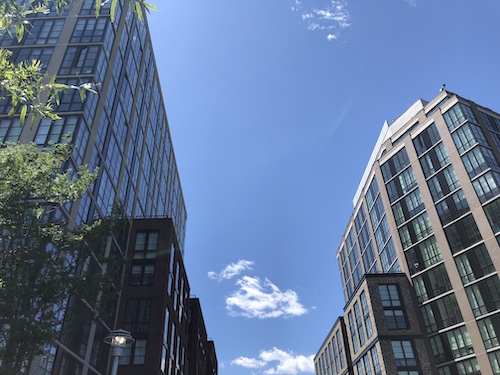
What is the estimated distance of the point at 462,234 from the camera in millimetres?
47062

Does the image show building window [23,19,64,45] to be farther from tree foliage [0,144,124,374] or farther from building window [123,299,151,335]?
tree foliage [0,144,124,374]

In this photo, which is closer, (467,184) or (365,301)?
(467,184)

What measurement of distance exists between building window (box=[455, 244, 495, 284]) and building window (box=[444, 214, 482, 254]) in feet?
3.22

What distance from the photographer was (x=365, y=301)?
168 ft

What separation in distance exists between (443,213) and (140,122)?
133ft

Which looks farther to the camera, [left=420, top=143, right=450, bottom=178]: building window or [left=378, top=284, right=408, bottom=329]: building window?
[left=420, top=143, right=450, bottom=178]: building window

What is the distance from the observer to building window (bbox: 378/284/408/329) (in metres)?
47.6

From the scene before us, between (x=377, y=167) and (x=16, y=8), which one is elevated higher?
(x=377, y=167)

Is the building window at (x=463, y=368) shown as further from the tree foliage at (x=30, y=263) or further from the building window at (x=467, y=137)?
the tree foliage at (x=30, y=263)

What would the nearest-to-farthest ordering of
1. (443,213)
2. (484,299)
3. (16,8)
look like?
(16,8) < (484,299) < (443,213)

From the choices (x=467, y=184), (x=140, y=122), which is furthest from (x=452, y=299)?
(x=140, y=122)

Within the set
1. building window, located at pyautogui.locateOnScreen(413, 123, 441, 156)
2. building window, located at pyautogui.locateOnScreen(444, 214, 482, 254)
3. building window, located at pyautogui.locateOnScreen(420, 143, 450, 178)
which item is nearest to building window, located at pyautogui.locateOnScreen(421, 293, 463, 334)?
building window, located at pyautogui.locateOnScreen(444, 214, 482, 254)

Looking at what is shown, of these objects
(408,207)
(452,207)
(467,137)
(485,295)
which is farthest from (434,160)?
(485,295)

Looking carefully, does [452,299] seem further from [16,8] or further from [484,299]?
[16,8]
